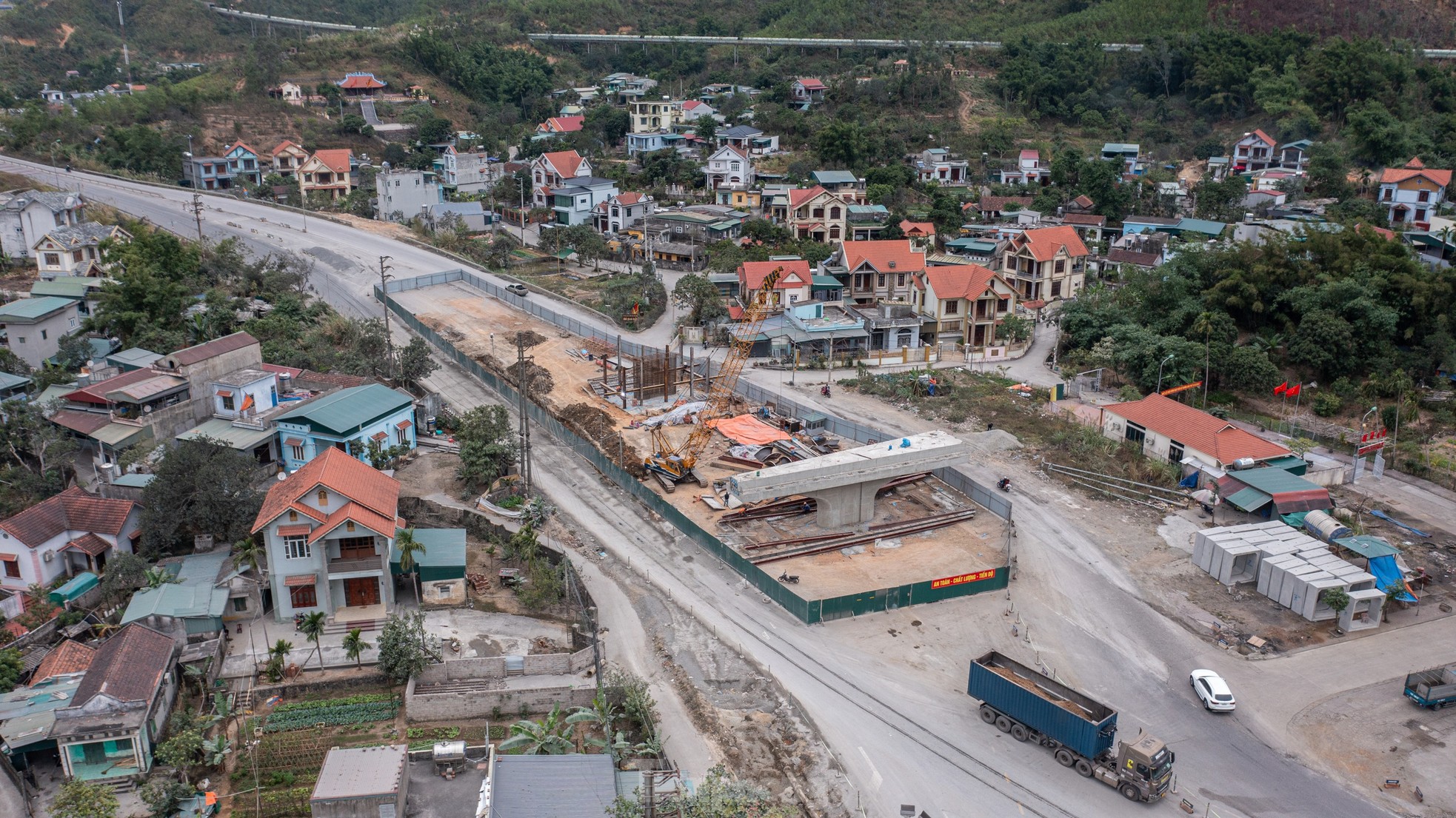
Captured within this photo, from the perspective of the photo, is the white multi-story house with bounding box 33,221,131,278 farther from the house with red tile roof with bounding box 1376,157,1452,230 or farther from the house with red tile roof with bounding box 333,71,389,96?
the house with red tile roof with bounding box 1376,157,1452,230

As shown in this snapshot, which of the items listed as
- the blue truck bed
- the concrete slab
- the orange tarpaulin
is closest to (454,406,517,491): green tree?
the orange tarpaulin

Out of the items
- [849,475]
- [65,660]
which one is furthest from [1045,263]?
[65,660]

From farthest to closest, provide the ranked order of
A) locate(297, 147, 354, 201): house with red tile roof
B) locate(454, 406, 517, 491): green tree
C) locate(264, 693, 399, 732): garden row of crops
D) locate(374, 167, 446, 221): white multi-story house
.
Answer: locate(297, 147, 354, 201): house with red tile roof → locate(374, 167, 446, 221): white multi-story house → locate(454, 406, 517, 491): green tree → locate(264, 693, 399, 732): garden row of crops

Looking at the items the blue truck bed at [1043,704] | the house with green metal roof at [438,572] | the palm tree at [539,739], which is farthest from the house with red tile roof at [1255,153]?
the palm tree at [539,739]

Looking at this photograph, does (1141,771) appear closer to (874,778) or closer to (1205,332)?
(874,778)

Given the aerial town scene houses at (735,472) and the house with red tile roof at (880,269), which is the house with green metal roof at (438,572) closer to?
the aerial town scene houses at (735,472)
